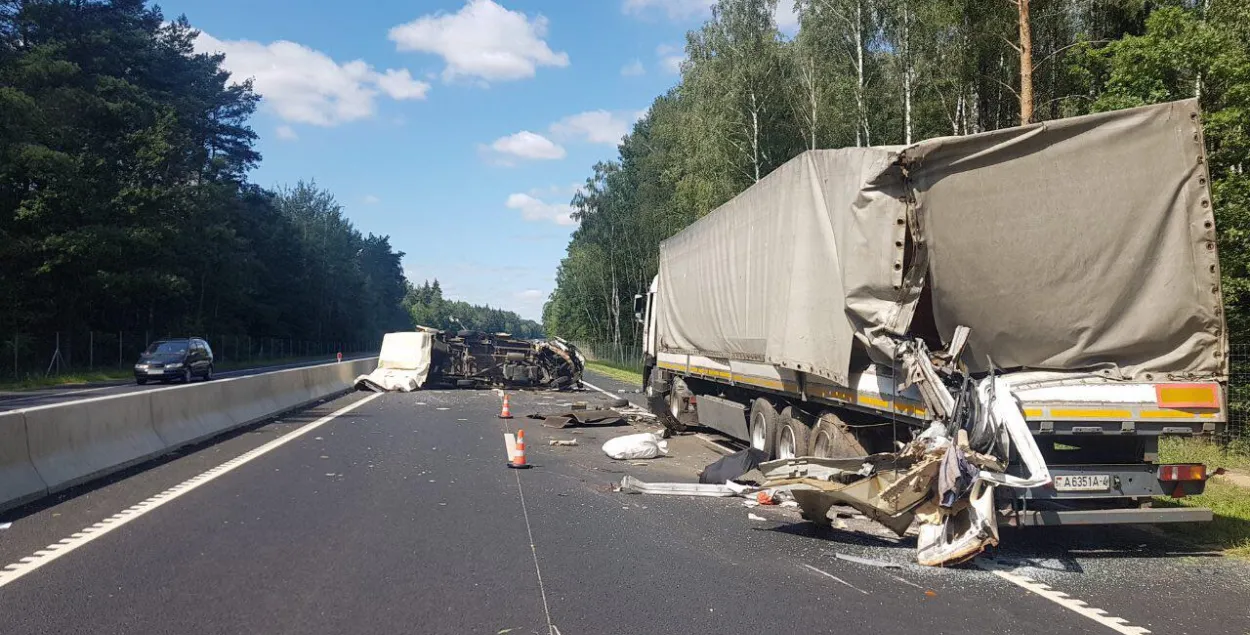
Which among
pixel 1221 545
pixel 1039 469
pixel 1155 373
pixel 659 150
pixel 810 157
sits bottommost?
pixel 1221 545

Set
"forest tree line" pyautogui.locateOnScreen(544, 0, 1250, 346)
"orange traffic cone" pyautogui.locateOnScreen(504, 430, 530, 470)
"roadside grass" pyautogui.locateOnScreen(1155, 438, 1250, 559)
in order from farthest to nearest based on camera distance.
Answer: "forest tree line" pyautogui.locateOnScreen(544, 0, 1250, 346), "orange traffic cone" pyautogui.locateOnScreen(504, 430, 530, 470), "roadside grass" pyautogui.locateOnScreen(1155, 438, 1250, 559)

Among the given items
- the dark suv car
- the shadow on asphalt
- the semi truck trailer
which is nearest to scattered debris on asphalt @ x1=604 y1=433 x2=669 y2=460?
the semi truck trailer

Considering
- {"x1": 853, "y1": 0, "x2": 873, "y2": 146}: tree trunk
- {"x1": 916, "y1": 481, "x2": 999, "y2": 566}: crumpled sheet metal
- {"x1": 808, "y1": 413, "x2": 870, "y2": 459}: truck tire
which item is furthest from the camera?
{"x1": 853, "y1": 0, "x2": 873, "y2": 146}: tree trunk

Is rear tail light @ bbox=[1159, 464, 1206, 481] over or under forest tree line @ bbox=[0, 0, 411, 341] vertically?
under

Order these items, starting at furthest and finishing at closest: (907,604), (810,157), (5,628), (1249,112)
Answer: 1. (1249,112)
2. (810,157)
3. (907,604)
4. (5,628)

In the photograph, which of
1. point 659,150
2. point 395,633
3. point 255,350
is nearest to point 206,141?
point 255,350

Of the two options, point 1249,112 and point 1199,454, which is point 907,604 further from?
point 1249,112

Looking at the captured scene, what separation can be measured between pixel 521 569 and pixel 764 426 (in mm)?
6438

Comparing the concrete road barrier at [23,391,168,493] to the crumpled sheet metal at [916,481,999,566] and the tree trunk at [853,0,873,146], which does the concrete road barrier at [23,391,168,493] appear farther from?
the tree trunk at [853,0,873,146]

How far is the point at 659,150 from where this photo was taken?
54312mm

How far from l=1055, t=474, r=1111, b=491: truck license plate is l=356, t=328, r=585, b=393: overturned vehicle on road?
77.5 feet

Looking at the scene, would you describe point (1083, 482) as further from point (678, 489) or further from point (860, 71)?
point (860, 71)

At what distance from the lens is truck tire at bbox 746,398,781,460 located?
11805 mm

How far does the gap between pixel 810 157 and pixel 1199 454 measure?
733cm
